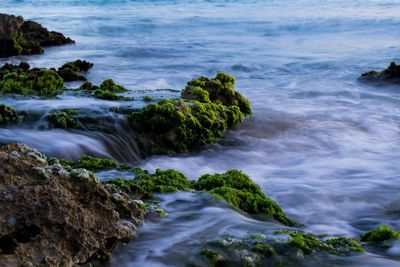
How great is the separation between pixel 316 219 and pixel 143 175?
165cm

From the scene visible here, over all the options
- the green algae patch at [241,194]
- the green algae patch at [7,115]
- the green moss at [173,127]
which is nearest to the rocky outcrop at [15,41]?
the green algae patch at [7,115]

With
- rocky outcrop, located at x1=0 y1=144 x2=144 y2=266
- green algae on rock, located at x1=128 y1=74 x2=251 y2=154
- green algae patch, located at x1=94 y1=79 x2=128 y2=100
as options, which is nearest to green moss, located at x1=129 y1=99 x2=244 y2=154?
green algae on rock, located at x1=128 y1=74 x2=251 y2=154

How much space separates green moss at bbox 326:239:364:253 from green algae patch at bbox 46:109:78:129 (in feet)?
13.0

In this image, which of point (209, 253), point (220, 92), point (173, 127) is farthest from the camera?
point (220, 92)

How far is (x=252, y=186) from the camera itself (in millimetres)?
4930

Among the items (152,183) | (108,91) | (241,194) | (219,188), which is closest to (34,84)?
(108,91)

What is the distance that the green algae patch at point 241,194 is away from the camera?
4461 millimetres

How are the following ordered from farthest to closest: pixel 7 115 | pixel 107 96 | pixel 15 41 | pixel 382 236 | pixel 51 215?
pixel 15 41, pixel 107 96, pixel 7 115, pixel 382 236, pixel 51 215

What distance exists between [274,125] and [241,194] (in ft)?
12.9

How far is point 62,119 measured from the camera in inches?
266

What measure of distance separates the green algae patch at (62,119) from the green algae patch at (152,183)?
6.82ft

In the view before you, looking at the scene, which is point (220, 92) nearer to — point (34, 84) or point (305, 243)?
point (34, 84)

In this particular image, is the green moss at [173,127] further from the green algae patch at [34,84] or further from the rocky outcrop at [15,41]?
the rocky outcrop at [15,41]

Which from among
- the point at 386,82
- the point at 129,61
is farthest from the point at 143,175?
the point at 129,61
